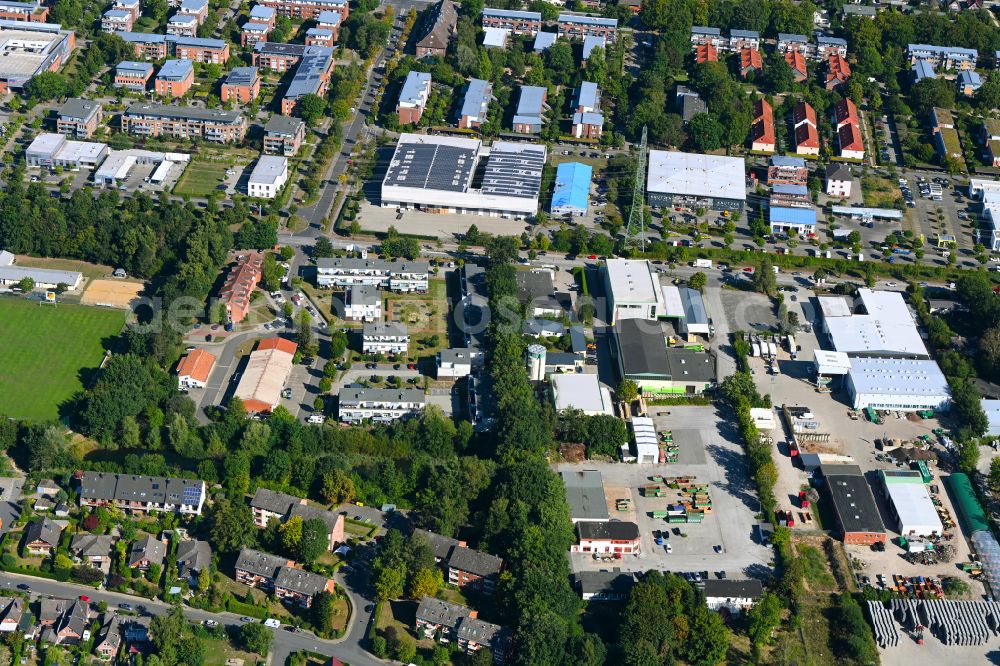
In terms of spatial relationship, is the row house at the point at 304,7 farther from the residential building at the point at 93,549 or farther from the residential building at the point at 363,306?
the residential building at the point at 93,549

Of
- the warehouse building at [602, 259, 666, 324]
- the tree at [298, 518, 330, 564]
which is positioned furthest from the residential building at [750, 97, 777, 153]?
the tree at [298, 518, 330, 564]

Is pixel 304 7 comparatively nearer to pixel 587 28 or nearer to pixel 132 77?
pixel 132 77

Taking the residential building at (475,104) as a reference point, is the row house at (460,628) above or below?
below

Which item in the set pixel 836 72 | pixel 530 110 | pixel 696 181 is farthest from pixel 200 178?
pixel 836 72

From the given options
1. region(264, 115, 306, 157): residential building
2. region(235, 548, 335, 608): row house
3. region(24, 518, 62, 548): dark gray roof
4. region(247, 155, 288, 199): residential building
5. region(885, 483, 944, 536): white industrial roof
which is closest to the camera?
region(235, 548, 335, 608): row house

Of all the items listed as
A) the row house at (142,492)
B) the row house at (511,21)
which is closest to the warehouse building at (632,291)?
the row house at (142,492)

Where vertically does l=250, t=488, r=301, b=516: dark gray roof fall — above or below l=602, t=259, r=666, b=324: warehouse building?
below

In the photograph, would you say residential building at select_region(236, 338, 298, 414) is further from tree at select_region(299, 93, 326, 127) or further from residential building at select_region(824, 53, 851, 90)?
residential building at select_region(824, 53, 851, 90)
